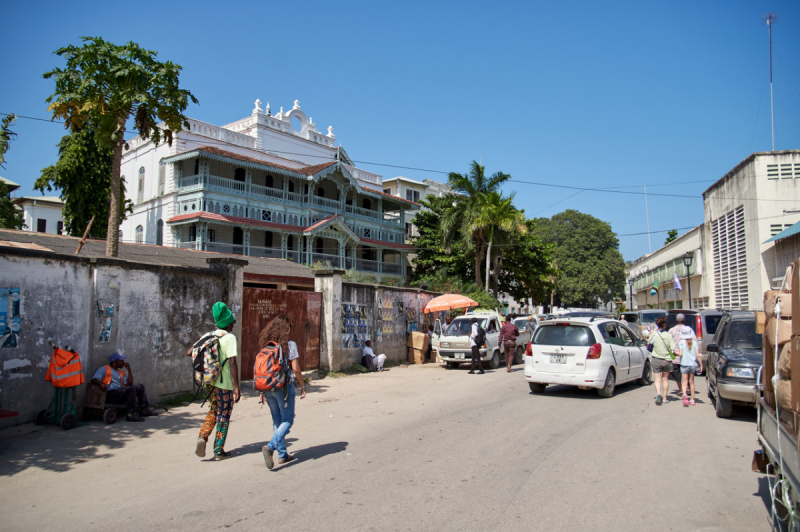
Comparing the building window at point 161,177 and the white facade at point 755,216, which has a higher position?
the building window at point 161,177

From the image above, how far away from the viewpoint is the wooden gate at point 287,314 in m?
12.0

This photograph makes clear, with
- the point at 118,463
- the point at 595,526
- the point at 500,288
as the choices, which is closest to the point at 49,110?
the point at 118,463

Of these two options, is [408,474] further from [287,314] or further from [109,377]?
[287,314]

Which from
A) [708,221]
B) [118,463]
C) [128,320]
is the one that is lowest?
[118,463]

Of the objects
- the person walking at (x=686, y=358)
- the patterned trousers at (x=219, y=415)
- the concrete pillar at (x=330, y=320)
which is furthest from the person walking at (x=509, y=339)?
the patterned trousers at (x=219, y=415)

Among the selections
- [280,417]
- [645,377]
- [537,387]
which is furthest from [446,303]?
[280,417]

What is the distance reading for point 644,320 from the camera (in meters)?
20.5

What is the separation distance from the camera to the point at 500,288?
141 ft

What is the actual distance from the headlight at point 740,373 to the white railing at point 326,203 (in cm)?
3140

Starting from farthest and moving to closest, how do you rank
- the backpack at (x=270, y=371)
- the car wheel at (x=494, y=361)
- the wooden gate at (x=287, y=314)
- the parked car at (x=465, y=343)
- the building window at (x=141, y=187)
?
1. the building window at (x=141, y=187)
2. the car wheel at (x=494, y=361)
3. the parked car at (x=465, y=343)
4. the wooden gate at (x=287, y=314)
5. the backpack at (x=270, y=371)

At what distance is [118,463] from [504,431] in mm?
5154

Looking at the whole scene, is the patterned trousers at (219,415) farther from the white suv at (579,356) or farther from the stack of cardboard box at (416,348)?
the stack of cardboard box at (416,348)

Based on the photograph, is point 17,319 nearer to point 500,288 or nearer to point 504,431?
point 504,431

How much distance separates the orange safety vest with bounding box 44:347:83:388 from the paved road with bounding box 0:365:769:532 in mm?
692
